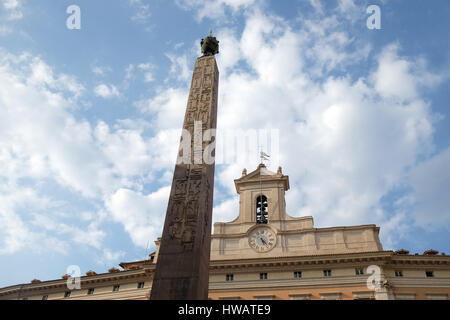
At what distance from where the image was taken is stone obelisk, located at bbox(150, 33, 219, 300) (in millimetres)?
7523

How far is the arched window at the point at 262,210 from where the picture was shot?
26.7 meters

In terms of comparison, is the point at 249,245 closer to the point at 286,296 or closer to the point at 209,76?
the point at 286,296

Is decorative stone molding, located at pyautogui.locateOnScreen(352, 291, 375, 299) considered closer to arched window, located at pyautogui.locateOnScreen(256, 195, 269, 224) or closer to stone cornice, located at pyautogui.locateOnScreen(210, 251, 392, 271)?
stone cornice, located at pyautogui.locateOnScreen(210, 251, 392, 271)

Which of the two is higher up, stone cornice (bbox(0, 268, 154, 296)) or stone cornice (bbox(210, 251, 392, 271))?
stone cornice (bbox(210, 251, 392, 271))

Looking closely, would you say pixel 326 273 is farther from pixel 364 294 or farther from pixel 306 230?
pixel 306 230

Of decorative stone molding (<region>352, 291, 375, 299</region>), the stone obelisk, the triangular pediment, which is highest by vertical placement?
the triangular pediment

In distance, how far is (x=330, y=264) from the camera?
22.7 meters

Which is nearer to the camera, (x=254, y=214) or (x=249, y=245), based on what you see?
(x=249, y=245)

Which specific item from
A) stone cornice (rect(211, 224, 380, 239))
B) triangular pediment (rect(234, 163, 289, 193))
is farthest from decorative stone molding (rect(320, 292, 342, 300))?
triangular pediment (rect(234, 163, 289, 193))

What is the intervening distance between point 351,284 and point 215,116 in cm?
1580

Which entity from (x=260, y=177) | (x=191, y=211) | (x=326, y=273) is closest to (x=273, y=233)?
(x=326, y=273)

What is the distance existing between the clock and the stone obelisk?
51.1 ft
